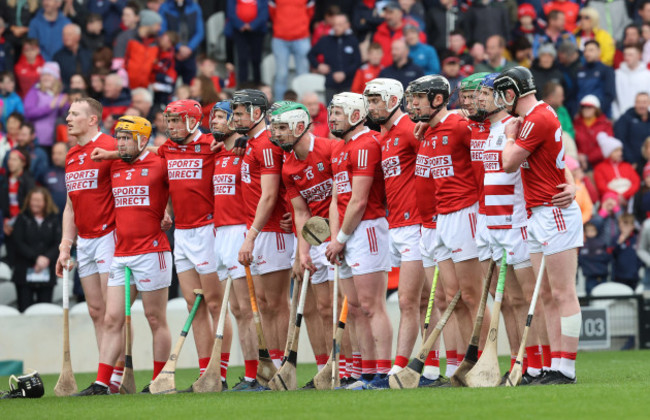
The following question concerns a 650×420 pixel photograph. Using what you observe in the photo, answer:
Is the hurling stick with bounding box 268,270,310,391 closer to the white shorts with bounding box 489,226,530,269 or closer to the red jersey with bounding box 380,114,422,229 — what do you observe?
the red jersey with bounding box 380,114,422,229

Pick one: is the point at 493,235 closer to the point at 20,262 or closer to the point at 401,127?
the point at 401,127

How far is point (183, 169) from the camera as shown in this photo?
1079 cm

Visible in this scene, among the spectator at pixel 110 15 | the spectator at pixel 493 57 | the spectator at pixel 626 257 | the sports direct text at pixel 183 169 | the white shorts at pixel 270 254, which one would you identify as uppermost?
the spectator at pixel 110 15

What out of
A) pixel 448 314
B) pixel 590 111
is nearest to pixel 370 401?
pixel 448 314

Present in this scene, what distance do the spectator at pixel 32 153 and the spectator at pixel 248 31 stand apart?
13.3ft

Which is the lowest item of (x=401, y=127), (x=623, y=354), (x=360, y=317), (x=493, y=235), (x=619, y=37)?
(x=623, y=354)

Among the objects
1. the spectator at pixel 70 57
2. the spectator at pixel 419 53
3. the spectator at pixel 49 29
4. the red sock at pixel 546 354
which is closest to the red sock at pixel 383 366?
the red sock at pixel 546 354

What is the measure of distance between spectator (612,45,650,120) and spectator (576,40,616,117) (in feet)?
1.11

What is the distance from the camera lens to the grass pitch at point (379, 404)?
7.43m

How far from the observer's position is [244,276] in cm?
1068

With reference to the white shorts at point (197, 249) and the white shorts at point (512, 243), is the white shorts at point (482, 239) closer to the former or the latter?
the white shorts at point (512, 243)

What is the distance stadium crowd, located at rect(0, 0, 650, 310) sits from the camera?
1562 centimetres

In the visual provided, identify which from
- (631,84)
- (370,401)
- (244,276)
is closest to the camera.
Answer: (370,401)

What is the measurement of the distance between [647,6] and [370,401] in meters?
13.5
